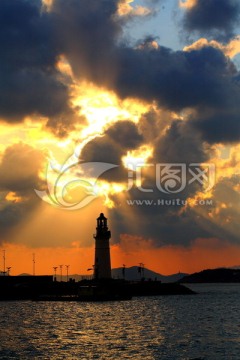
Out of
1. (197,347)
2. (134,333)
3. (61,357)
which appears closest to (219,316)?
(134,333)

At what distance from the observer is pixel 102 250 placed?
14738 cm

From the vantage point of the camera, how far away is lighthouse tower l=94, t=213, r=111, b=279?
148 metres

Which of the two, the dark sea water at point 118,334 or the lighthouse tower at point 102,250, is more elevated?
the lighthouse tower at point 102,250

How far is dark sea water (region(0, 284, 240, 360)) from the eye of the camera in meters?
65.8

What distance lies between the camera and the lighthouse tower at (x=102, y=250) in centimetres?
14750

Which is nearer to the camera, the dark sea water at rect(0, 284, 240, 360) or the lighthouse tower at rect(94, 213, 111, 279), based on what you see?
the dark sea water at rect(0, 284, 240, 360)

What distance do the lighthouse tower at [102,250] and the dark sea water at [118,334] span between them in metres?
24.4

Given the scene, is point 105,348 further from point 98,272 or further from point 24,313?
point 98,272

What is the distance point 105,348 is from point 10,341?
13.1 metres

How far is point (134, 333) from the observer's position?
8319cm

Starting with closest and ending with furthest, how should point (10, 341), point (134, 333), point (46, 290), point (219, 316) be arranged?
point (10, 341), point (134, 333), point (219, 316), point (46, 290)

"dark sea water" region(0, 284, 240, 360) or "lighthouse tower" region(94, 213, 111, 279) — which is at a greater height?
"lighthouse tower" region(94, 213, 111, 279)

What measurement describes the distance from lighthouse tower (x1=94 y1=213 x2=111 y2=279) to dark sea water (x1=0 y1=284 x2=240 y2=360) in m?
24.4

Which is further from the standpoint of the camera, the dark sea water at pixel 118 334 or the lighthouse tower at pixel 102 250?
the lighthouse tower at pixel 102 250
